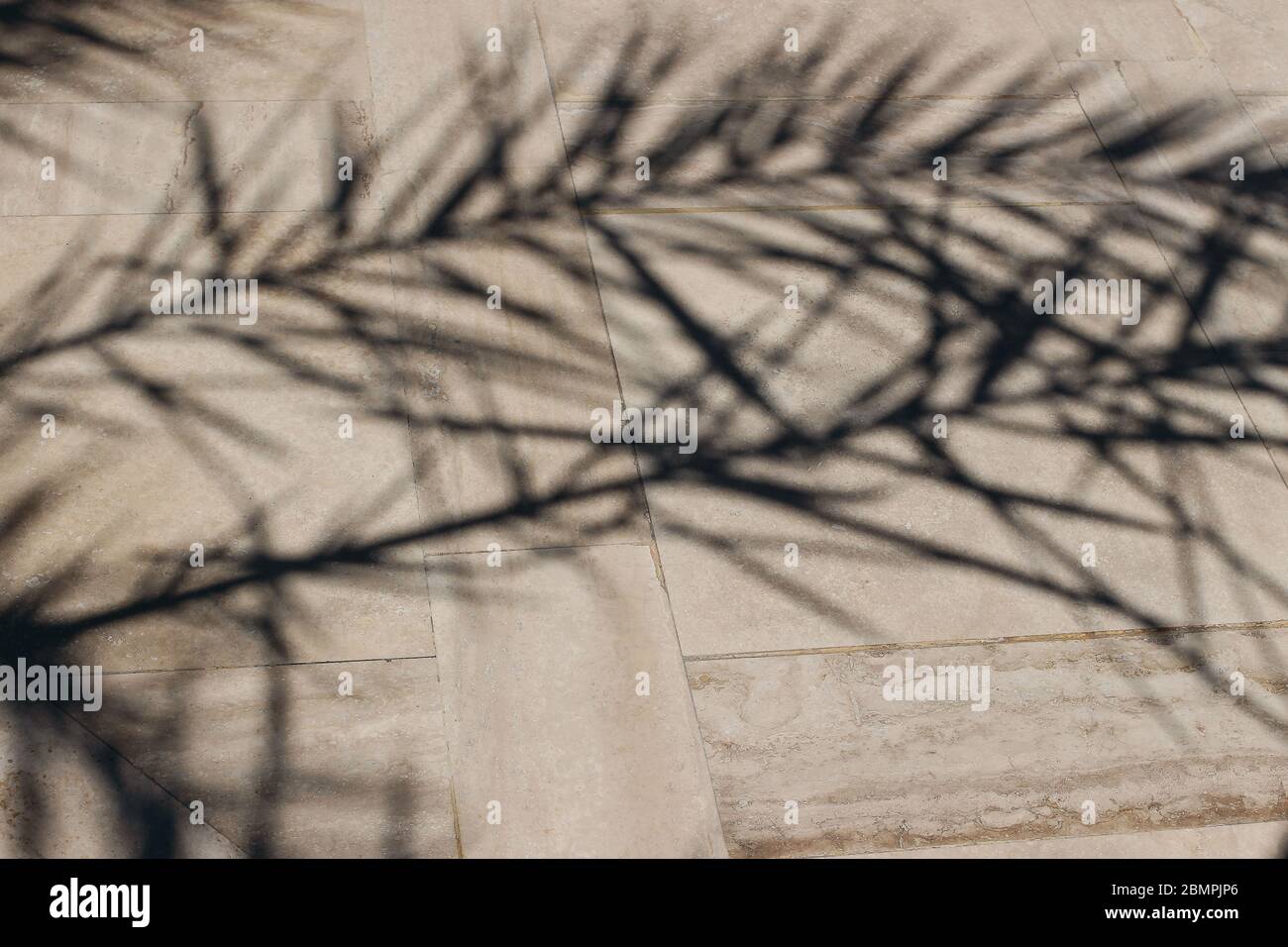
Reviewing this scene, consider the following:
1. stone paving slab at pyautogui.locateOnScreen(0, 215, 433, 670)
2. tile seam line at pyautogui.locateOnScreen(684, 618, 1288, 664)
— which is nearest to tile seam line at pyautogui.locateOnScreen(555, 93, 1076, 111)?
stone paving slab at pyautogui.locateOnScreen(0, 215, 433, 670)

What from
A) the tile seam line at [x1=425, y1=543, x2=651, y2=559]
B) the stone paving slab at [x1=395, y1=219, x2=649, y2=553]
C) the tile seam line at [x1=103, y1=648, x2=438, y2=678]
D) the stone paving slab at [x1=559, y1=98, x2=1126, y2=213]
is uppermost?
the stone paving slab at [x1=559, y1=98, x2=1126, y2=213]

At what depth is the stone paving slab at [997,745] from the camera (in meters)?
5.18

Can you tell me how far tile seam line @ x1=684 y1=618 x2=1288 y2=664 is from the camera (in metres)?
5.55

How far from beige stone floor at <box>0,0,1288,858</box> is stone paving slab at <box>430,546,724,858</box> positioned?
0.02 meters

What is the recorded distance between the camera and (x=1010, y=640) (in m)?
5.68

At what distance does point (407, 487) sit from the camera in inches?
230

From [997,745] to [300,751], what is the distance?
265cm

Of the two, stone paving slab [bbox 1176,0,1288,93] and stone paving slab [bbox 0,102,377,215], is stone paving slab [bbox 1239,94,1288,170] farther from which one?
stone paving slab [bbox 0,102,377,215]

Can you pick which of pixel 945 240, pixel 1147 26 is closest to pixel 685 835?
pixel 945 240

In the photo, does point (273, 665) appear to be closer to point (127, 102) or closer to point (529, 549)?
point (529, 549)

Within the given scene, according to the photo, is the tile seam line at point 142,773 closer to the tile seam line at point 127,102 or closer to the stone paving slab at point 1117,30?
the tile seam line at point 127,102

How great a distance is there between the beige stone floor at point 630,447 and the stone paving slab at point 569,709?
0.02 metres

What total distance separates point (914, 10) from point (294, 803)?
19.6 ft

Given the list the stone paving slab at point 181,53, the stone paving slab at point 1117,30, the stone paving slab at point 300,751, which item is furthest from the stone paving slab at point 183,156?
the stone paving slab at point 1117,30
